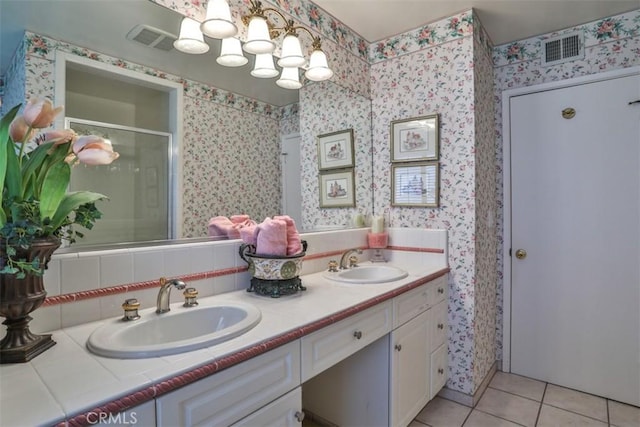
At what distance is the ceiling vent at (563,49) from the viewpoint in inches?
85.7

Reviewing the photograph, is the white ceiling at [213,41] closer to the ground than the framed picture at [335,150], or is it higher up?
higher up

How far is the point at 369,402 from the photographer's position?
5.33 feet

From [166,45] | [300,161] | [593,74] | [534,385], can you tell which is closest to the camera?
[166,45]

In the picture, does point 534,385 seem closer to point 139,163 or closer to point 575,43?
point 575,43

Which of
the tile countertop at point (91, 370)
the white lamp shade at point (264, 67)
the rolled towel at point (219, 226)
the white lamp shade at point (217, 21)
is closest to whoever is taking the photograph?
the tile countertop at point (91, 370)

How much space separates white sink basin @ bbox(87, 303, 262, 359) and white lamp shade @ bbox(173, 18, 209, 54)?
1038mm

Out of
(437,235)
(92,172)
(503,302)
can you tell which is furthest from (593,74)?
(92,172)

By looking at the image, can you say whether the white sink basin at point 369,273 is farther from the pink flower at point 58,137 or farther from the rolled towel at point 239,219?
the pink flower at point 58,137

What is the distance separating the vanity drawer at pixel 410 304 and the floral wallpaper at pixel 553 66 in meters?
0.97

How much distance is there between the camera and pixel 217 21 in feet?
4.47

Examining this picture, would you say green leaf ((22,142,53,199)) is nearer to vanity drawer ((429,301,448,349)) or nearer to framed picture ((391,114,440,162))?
vanity drawer ((429,301,448,349))

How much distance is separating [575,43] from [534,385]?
7.40 feet

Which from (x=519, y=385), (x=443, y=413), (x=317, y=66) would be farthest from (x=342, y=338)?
(x=519, y=385)

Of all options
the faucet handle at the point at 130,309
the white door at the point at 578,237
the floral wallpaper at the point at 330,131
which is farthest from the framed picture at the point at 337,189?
the faucet handle at the point at 130,309
